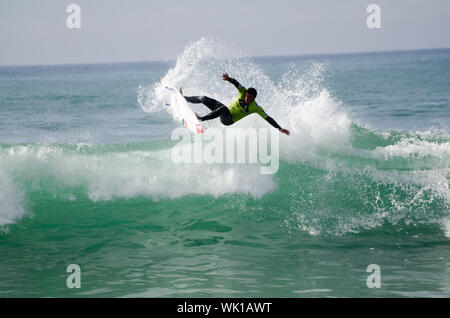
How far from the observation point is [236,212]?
9.31 meters

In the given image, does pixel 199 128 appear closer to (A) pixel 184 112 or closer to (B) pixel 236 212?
(A) pixel 184 112

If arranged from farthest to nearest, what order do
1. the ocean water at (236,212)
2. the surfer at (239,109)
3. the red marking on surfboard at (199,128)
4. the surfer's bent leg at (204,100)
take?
1. the surfer's bent leg at (204,100)
2. the surfer at (239,109)
3. the red marking on surfboard at (199,128)
4. the ocean water at (236,212)

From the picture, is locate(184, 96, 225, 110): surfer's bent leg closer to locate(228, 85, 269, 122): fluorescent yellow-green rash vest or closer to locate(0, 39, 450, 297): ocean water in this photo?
locate(228, 85, 269, 122): fluorescent yellow-green rash vest

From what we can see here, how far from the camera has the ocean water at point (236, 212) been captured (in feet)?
21.7

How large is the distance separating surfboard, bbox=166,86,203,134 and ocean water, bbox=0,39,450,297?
77cm

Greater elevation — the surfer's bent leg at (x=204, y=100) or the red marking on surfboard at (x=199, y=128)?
the surfer's bent leg at (x=204, y=100)

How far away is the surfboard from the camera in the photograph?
9289mm

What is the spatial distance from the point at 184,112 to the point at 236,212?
7.33 ft

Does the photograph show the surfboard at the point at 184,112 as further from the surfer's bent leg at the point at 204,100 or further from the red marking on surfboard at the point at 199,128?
the surfer's bent leg at the point at 204,100

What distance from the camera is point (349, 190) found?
9.70 metres

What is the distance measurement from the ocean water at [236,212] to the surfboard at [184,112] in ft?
2.52

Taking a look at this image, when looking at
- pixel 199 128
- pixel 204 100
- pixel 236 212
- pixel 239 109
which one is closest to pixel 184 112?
pixel 204 100

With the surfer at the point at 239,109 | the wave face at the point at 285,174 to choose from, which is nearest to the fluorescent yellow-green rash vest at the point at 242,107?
the surfer at the point at 239,109

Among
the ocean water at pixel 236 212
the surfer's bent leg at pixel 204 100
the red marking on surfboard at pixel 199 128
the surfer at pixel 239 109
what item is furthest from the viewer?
the surfer's bent leg at pixel 204 100
